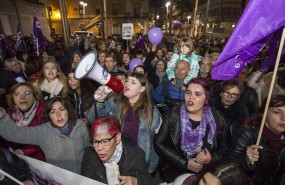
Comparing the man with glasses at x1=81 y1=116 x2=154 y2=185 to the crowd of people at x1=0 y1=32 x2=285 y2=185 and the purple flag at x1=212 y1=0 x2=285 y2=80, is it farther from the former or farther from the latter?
the purple flag at x1=212 y1=0 x2=285 y2=80

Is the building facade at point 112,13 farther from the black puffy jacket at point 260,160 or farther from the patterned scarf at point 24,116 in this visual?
the black puffy jacket at point 260,160

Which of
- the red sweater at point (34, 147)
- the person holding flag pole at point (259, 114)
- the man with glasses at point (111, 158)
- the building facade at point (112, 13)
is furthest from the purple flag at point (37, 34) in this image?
the building facade at point (112, 13)

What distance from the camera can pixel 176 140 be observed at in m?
2.36

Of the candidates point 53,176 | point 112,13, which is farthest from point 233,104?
point 112,13

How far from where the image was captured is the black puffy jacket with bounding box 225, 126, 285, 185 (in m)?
1.97

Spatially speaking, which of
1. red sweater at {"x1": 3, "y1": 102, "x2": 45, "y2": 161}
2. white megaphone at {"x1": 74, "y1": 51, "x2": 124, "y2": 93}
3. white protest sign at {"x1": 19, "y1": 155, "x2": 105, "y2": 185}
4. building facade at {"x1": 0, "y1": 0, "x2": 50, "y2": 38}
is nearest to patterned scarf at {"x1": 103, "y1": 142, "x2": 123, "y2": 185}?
white protest sign at {"x1": 19, "y1": 155, "x2": 105, "y2": 185}

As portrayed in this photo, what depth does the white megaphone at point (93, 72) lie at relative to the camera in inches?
95.7

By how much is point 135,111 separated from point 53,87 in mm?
1955

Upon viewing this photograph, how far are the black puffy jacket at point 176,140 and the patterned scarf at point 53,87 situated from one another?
2.19 m

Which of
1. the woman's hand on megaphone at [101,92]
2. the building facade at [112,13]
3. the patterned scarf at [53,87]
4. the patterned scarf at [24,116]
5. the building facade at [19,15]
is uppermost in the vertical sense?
the building facade at [112,13]

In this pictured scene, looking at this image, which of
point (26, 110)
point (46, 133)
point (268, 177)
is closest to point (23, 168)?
point (46, 133)

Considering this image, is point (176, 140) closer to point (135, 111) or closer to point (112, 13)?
point (135, 111)

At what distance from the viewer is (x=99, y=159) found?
1.91 m

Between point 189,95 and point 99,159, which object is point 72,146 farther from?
point 189,95
